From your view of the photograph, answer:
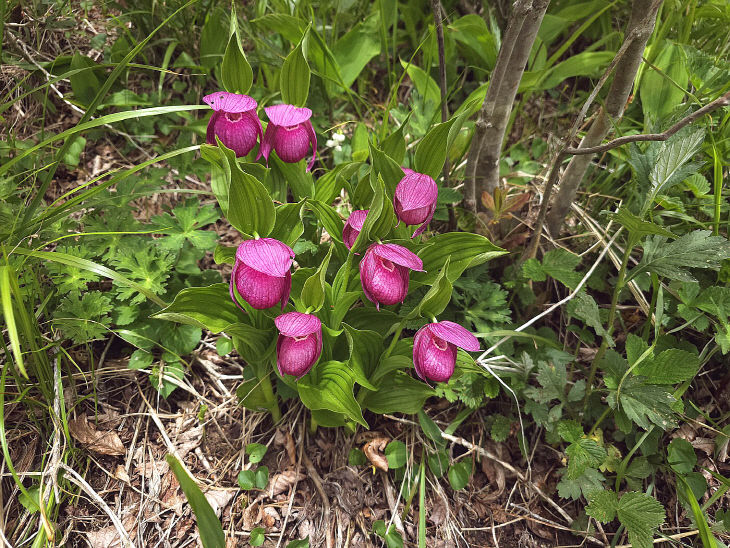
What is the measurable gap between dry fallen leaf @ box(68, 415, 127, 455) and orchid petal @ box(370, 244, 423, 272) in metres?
1.12

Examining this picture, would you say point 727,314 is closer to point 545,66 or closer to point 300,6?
point 545,66

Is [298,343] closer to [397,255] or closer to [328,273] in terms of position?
[397,255]

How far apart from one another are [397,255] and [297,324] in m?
0.29

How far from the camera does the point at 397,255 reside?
119cm

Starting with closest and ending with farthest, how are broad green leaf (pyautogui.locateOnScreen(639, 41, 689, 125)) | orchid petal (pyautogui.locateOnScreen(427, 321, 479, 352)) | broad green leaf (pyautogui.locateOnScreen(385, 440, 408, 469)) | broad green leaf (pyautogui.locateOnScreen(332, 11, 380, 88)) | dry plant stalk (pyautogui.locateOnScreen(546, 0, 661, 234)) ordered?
orchid petal (pyautogui.locateOnScreen(427, 321, 479, 352)) → dry plant stalk (pyautogui.locateOnScreen(546, 0, 661, 234)) → broad green leaf (pyautogui.locateOnScreen(385, 440, 408, 469)) → broad green leaf (pyautogui.locateOnScreen(639, 41, 689, 125)) → broad green leaf (pyautogui.locateOnScreen(332, 11, 380, 88))

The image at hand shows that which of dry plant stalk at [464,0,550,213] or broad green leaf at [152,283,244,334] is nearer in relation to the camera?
broad green leaf at [152,283,244,334]

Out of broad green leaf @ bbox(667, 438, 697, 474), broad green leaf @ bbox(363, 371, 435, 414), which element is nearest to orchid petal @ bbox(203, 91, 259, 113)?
broad green leaf @ bbox(363, 371, 435, 414)

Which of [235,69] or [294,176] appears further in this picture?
[294,176]

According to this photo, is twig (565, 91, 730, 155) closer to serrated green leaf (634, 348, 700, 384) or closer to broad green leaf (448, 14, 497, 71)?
serrated green leaf (634, 348, 700, 384)

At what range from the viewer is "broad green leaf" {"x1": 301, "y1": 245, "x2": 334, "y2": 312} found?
118cm

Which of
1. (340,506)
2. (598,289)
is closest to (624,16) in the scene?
(598,289)

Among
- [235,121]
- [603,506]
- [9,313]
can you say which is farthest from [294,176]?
[603,506]

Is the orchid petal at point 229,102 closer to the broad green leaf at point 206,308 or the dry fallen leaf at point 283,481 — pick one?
the broad green leaf at point 206,308

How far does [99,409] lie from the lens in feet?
5.51
